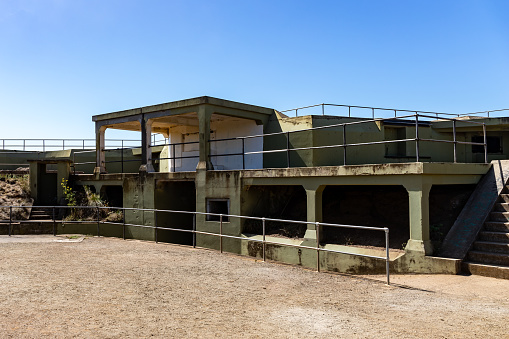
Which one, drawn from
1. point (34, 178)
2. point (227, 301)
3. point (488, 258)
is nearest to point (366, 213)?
point (488, 258)

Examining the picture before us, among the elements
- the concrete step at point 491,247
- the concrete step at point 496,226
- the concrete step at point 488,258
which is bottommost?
the concrete step at point 488,258

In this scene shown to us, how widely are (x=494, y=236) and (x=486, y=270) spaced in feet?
3.69

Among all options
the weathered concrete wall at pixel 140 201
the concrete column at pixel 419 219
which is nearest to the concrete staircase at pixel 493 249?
the concrete column at pixel 419 219

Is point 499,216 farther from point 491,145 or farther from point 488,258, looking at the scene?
point 491,145

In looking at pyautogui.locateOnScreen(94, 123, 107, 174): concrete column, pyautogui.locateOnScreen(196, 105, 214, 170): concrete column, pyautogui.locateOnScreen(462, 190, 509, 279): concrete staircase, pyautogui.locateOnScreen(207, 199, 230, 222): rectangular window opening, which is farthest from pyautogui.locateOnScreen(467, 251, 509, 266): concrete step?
pyautogui.locateOnScreen(94, 123, 107, 174): concrete column

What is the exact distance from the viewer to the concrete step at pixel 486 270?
823cm

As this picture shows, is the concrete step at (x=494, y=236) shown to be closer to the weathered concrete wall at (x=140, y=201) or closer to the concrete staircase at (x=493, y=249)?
the concrete staircase at (x=493, y=249)

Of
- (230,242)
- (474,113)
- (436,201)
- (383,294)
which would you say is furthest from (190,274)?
(474,113)

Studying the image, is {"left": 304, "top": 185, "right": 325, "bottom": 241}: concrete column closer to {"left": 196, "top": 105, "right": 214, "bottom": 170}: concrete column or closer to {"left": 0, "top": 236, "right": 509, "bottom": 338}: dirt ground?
{"left": 0, "top": 236, "right": 509, "bottom": 338}: dirt ground

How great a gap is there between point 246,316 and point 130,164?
2284cm

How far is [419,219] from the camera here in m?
9.32

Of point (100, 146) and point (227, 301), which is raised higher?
point (100, 146)

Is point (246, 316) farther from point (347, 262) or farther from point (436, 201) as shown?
point (436, 201)

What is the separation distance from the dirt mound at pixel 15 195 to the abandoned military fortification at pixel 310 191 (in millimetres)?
277
